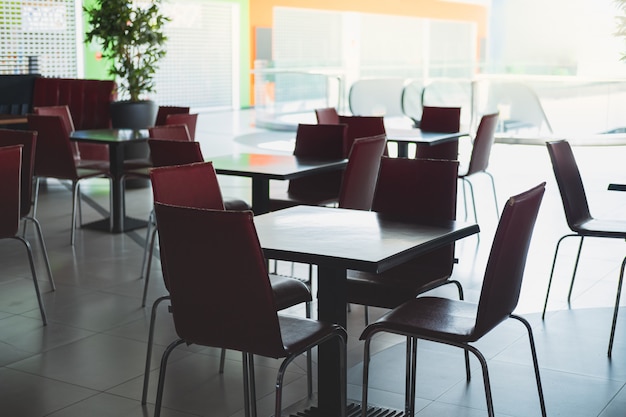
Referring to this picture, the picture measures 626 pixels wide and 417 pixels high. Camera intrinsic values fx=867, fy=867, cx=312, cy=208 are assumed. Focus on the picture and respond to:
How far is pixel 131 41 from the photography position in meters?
7.87

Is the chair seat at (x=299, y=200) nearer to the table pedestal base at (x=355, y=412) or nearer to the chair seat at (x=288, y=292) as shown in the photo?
the chair seat at (x=288, y=292)

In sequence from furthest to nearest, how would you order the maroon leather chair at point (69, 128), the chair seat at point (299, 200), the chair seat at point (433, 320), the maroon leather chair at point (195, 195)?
1. the maroon leather chair at point (69, 128)
2. the chair seat at point (299, 200)
3. the maroon leather chair at point (195, 195)
4. the chair seat at point (433, 320)

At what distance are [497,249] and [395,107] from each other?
10.1 meters

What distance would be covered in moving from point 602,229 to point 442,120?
2.87 m

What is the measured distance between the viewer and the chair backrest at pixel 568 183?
4371 mm

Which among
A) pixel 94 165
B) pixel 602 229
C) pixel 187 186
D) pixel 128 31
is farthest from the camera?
pixel 128 31

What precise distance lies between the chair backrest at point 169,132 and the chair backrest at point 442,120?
7.42 ft

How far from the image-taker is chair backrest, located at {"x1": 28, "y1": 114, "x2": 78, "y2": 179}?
6199 millimetres

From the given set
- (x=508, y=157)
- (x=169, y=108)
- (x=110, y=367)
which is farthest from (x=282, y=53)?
(x=110, y=367)

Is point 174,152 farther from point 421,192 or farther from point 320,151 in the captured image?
point 421,192

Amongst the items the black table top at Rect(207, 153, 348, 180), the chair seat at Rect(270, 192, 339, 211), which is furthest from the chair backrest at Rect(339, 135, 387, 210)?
the chair seat at Rect(270, 192, 339, 211)

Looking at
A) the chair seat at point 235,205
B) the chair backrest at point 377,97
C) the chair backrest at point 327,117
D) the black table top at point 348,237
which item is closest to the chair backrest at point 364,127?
the chair backrest at point 327,117

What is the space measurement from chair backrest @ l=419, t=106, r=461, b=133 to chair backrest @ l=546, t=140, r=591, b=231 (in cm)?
245

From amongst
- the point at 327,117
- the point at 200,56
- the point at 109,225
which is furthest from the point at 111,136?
the point at 200,56
